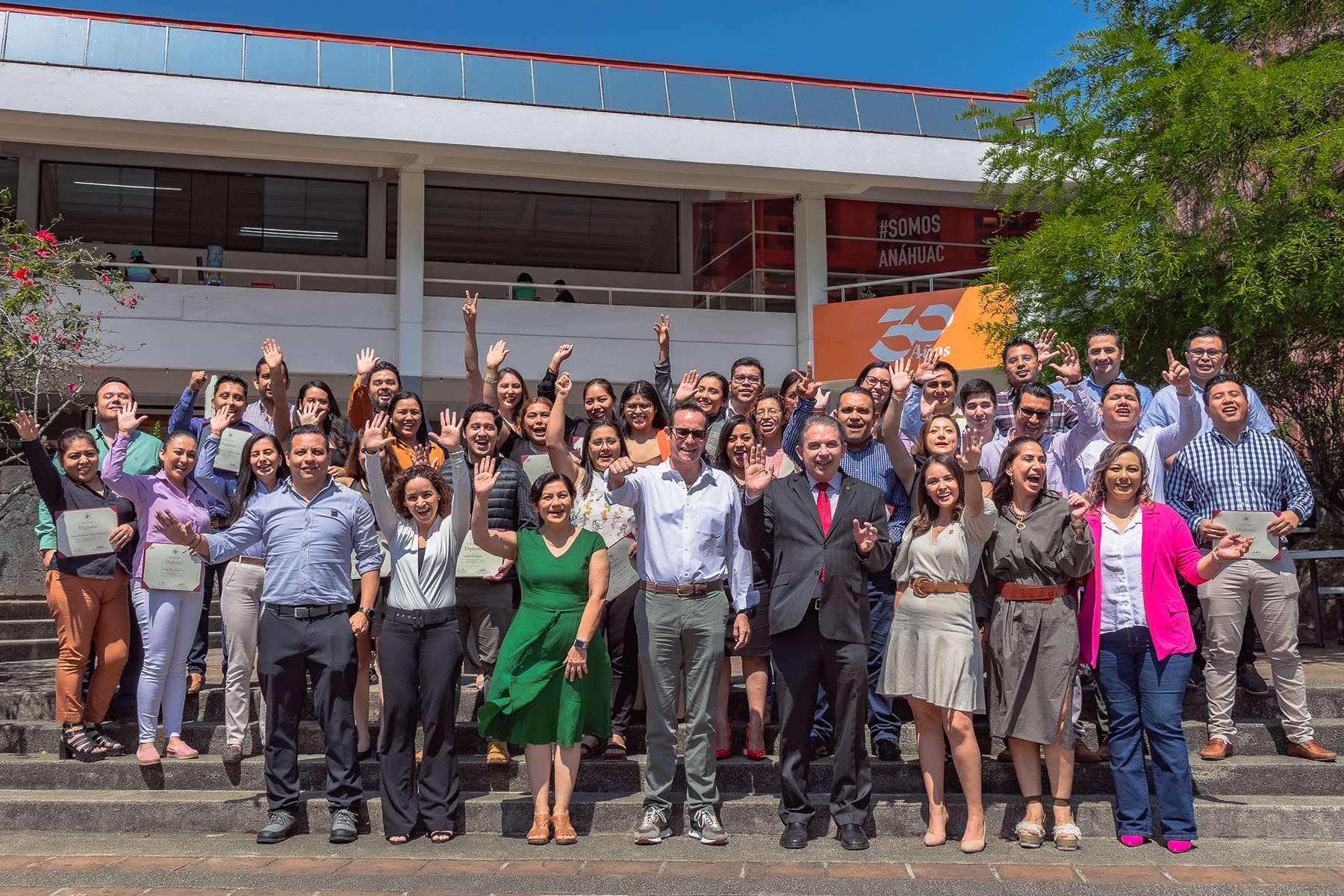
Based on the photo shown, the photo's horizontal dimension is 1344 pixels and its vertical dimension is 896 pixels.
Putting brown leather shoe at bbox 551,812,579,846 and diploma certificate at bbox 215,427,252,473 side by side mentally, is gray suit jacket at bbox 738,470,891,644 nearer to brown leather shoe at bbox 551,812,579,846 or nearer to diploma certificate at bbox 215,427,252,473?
brown leather shoe at bbox 551,812,579,846

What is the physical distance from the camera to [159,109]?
14438 millimetres

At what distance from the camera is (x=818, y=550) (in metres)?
5.18

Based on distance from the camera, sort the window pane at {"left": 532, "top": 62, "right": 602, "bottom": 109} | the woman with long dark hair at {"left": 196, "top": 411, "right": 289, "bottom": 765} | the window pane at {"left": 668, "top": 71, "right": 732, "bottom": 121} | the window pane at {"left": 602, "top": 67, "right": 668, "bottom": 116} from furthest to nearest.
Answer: the window pane at {"left": 668, "top": 71, "right": 732, "bottom": 121}, the window pane at {"left": 602, "top": 67, "right": 668, "bottom": 116}, the window pane at {"left": 532, "top": 62, "right": 602, "bottom": 109}, the woman with long dark hair at {"left": 196, "top": 411, "right": 289, "bottom": 765}

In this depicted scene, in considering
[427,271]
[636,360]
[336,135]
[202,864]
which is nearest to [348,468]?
[202,864]

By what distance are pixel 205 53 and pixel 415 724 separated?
508 inches

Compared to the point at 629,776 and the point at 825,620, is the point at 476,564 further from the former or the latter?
the point at 825,620

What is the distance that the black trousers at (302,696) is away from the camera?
5262mm

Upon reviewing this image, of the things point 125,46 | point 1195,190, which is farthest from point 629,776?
point 125,46

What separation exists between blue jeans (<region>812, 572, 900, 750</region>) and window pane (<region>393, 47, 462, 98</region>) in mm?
11896

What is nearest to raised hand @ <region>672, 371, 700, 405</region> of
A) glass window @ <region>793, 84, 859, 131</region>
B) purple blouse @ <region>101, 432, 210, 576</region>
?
purple blouse @ <region>101, 432, 210, 576</region>

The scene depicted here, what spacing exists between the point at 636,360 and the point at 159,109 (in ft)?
24.9

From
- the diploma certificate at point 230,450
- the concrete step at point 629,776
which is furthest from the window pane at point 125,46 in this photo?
the concrete step at point 629,776

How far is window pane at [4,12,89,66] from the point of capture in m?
14.4

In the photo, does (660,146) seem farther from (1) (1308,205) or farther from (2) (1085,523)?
(2) (1085,523)
